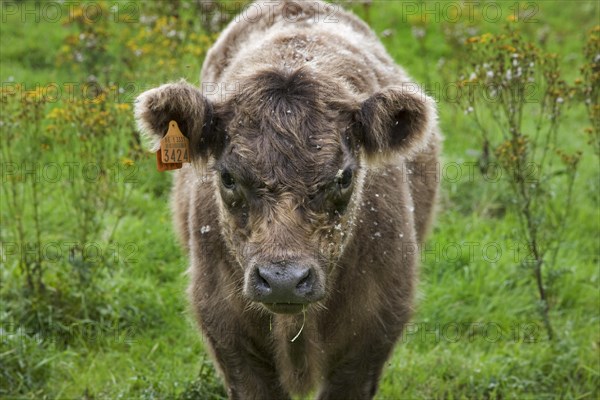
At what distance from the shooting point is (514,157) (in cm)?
632

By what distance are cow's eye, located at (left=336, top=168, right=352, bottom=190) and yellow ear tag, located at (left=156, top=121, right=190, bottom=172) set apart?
2.69ft

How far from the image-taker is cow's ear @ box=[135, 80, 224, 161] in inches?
173

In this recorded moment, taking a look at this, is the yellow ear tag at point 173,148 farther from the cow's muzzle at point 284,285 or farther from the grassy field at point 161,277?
the grassy field at point 161,277

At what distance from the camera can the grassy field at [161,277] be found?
603 centimetres

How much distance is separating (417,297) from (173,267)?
276cm

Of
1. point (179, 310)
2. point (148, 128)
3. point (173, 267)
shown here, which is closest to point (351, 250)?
point (148, 128)

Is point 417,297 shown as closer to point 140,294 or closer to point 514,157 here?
point 514,157

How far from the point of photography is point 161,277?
7.38 metres

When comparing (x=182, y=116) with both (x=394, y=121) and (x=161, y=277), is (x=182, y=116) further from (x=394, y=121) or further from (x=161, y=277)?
(x=161, y=277)

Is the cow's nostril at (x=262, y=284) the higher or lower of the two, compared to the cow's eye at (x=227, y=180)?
lower

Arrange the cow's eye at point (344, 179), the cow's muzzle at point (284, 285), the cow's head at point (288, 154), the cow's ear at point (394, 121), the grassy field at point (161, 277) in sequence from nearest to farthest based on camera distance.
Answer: the cow's muzzle at point (284, 285) < the cow's head at point (288, 154) < the cow's eye at point (344, 179) < the cow's ear at point (394, 121) < the grassy field at point (161, 277)

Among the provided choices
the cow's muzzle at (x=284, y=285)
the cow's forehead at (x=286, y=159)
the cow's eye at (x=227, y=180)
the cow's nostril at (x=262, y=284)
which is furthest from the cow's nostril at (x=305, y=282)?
the cow's eye at (x=227, y=180)

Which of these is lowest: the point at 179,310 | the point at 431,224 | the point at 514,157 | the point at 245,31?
the point at 179,310

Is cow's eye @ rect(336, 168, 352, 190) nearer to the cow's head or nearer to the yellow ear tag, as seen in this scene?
the cow's head
